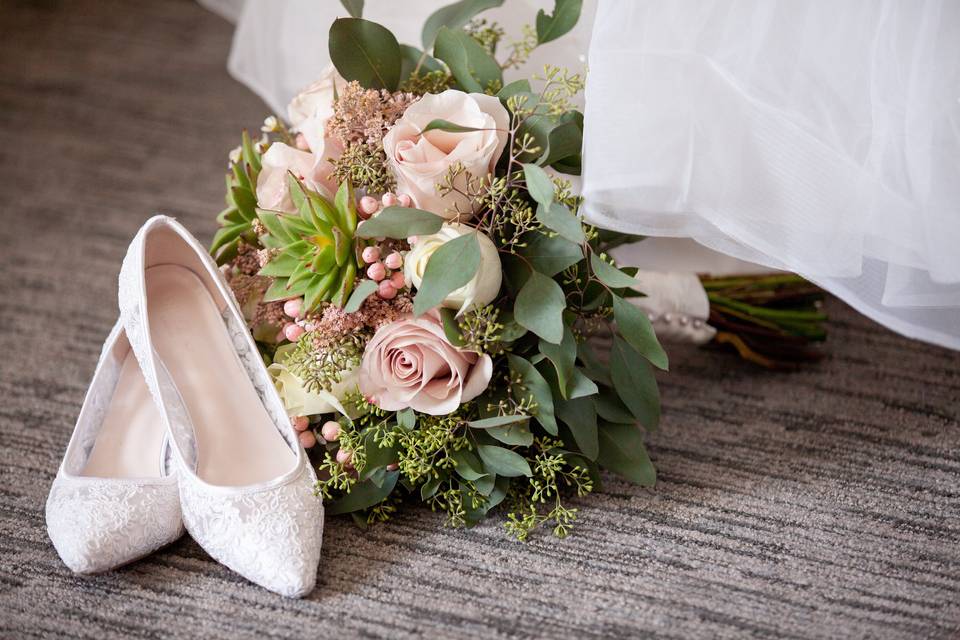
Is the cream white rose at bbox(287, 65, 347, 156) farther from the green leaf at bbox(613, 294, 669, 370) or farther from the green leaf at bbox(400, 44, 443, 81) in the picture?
the green leaf at bbox(613, 294, 669, 370)

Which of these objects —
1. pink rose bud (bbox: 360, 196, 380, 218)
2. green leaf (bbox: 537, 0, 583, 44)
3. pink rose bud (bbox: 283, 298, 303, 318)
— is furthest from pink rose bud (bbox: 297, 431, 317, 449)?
green leaf (bbox: 537, 0, 583, 44)

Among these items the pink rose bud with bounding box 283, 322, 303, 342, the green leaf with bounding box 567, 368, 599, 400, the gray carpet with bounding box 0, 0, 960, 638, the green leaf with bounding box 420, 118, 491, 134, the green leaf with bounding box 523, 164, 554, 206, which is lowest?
the gray carpet with bounding box 0, 0, 960, 638

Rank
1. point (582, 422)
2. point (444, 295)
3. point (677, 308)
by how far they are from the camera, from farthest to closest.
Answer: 1. point (677, 308)
2. point (582, 422)
3. point (444, 295)

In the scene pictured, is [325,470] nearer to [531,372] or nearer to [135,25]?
[531,372]

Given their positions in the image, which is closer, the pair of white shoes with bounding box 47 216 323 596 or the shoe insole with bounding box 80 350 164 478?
the pair of white shoes with bounding box 47 216 323 596

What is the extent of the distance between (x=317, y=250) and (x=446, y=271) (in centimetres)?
13

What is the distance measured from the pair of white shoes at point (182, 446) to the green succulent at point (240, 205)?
3cm

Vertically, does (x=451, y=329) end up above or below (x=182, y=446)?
above

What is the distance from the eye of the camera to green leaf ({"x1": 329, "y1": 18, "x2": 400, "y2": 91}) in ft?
2.72

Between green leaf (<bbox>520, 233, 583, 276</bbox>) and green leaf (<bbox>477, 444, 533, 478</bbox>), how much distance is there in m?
0.16

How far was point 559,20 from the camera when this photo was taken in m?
0.89

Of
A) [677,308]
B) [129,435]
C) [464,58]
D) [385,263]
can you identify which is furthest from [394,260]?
[677,308]

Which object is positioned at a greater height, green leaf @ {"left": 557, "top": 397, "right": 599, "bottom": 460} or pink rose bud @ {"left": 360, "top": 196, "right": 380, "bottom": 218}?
pink rose bud @ {"left": 360, "top": 196, "right": 380, "bottom": 218}

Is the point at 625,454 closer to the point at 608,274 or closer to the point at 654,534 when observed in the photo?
the point at 654,534
